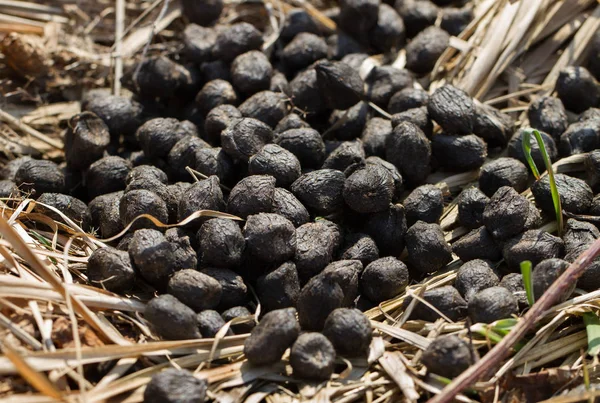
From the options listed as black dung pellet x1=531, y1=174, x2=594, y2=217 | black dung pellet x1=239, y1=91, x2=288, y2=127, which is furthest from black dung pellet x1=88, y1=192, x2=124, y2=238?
black dung pellet x1=531, y1=174, x2=594, y2=217

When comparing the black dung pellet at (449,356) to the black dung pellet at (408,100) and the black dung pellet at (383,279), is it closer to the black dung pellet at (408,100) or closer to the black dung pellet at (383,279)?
the black dung pellet at (383,279)

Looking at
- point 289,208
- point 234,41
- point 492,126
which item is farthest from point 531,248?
point 234,41

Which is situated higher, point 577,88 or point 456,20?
point 456,20

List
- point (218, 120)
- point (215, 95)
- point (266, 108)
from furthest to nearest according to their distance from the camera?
point (215, 95), point (266, 108), point (218, 120)

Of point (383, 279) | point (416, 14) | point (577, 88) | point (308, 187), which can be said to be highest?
point (416, 14)

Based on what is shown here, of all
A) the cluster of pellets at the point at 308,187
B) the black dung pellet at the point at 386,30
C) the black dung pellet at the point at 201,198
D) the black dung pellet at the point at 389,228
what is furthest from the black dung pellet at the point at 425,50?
the black dung pellet at the point at 201,198

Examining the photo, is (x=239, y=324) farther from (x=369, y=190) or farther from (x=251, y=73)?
(x=251, y=73)
